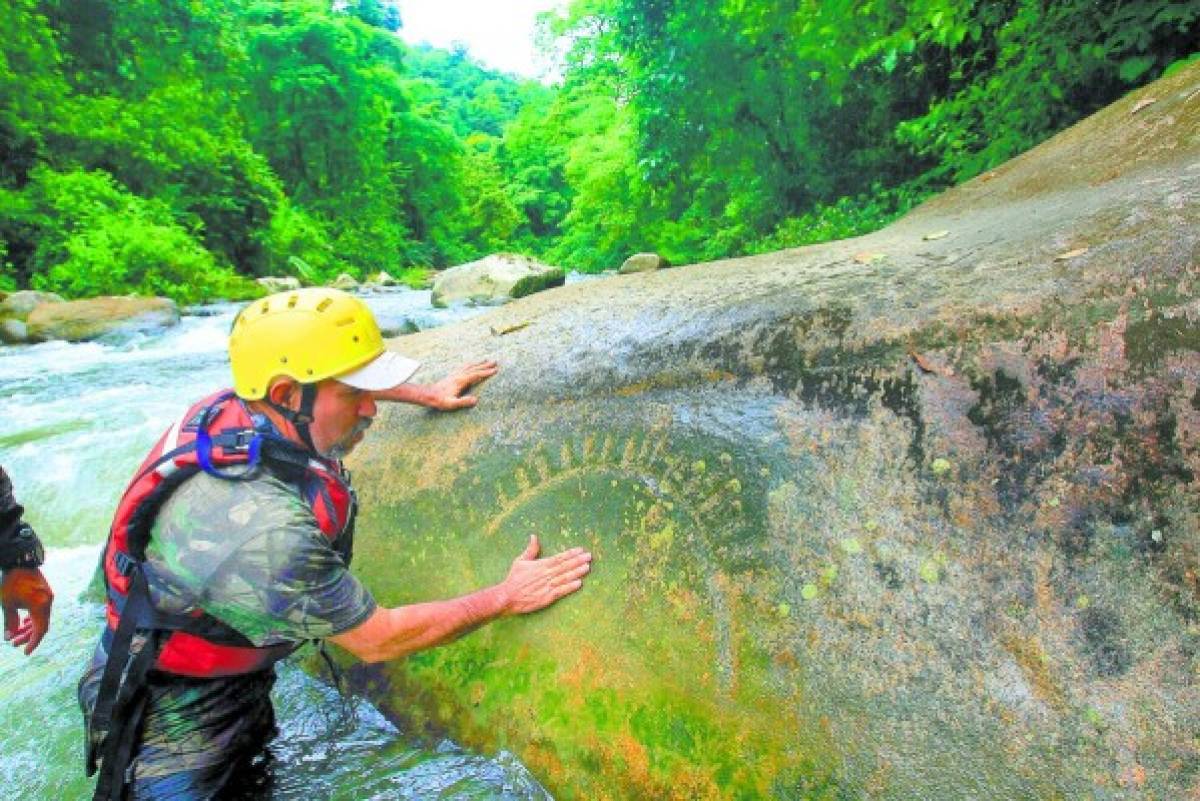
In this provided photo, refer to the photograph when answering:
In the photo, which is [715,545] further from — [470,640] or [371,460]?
[371,460]

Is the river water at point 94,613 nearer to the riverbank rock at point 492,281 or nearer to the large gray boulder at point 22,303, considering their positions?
the large gray boulder at point 22,303

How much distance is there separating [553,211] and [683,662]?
1585 inches

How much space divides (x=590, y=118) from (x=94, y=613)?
20.3 m

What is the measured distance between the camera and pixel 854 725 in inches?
64.2

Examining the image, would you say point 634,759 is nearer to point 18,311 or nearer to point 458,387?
point 458,387

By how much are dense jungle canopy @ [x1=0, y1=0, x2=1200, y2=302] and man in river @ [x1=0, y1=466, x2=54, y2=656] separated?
551cm

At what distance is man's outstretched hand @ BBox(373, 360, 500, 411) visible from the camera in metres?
2.82

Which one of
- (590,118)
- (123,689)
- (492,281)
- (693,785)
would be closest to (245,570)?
(123,689)

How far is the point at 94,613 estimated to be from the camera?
3627mm

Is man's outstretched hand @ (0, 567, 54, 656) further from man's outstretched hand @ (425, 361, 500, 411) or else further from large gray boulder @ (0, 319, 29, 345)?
large gray boulder @ (0, 319, 29, 345)

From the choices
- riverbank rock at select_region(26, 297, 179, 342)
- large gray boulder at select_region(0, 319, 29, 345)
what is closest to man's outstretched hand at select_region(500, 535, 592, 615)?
riverbank rock at select_region(26, 297, 179, 342)

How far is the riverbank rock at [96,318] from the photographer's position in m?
10.2

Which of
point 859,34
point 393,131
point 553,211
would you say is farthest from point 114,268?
point 553,211

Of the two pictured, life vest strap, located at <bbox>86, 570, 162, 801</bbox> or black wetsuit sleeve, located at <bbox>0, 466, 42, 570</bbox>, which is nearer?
life vest strap, located at <bbox>86, 570, 162, 801</bbox>
